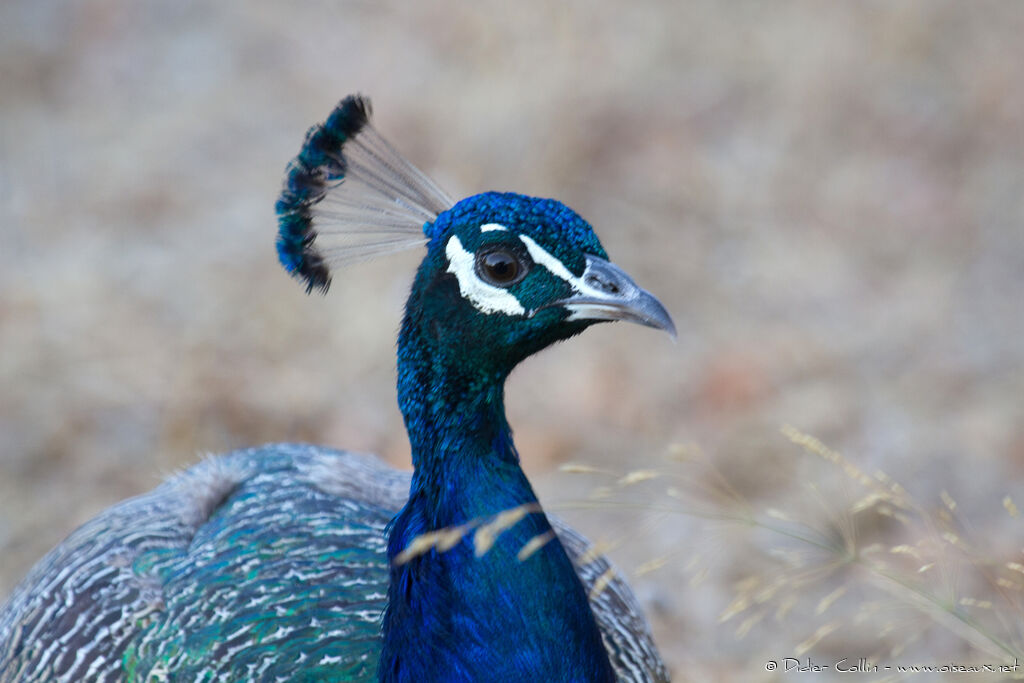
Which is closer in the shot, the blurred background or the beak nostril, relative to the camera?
the beak nostril

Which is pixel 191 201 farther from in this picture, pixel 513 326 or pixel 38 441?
pixel 513 326

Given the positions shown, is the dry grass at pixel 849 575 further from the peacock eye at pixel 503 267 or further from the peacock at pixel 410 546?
the peacock eye at pixel 503 267

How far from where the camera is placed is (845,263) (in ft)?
15.5

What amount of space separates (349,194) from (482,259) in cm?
31

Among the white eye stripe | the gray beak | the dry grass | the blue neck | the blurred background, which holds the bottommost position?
the blue neck

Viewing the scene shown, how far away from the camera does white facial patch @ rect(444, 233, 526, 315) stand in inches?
69.8

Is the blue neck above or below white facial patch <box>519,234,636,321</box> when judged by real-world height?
below

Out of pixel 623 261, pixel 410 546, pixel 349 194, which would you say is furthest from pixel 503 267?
pixel 623 261

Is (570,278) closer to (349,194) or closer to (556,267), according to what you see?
(556,267)

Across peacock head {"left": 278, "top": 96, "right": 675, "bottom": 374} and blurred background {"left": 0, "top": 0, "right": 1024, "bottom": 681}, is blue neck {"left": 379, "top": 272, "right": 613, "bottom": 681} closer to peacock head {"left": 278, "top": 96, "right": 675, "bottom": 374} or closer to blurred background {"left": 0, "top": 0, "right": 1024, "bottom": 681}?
peacock head {"left": 278, "top": 96, "right": 675, "bottom": 374}

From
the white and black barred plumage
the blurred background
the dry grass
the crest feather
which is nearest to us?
the crest feather

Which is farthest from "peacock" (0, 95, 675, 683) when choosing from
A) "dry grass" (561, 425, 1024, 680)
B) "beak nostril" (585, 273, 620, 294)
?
"dry grass" (561, 425, 1024, 680)

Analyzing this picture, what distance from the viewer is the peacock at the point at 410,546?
5.80 feet

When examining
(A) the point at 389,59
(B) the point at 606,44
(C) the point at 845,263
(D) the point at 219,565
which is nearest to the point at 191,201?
(A) the point at 389,59
